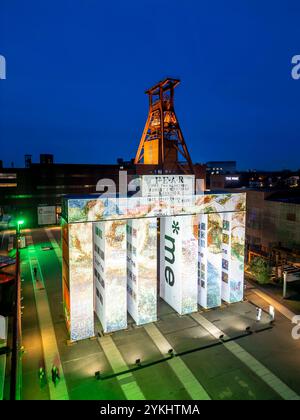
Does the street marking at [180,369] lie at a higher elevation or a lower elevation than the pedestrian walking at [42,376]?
lower

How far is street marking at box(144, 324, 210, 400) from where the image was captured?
13.6m

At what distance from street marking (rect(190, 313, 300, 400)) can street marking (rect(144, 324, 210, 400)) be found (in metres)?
3.47

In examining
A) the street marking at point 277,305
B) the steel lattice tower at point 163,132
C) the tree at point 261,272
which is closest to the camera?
the street marking at point 277,305

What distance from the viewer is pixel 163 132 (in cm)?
4059

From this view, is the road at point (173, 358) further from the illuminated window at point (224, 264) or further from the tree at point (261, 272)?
the tree at point (261, 272)

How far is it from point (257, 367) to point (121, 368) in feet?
26.1

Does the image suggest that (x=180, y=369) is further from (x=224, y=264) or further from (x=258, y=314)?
(x=224, y=264)

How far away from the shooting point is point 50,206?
194ft

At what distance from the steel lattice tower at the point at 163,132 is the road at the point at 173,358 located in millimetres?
25291

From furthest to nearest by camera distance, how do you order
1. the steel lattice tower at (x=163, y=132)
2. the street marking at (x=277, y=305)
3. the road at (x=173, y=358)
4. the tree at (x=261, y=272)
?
the steel lattice tower at (x=163, y=132), the tree at (x=261, y=272), the street marking at (x=277, y=305), the road at (x=173, y=358)

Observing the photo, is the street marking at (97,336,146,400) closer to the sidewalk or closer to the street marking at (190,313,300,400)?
the street marking at (190,313,300,400)

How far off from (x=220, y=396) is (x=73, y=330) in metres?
9.91

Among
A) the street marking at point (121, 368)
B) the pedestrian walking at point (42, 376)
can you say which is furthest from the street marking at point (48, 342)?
the street marking at point (121, 368)

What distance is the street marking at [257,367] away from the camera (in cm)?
1366
